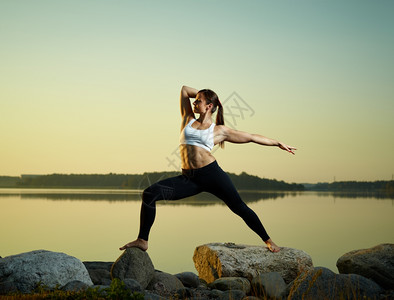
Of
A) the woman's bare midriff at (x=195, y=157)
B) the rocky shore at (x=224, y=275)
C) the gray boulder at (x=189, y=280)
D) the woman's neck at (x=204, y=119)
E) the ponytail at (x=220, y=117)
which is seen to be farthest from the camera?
the gray boulder at (x=189, y=280)

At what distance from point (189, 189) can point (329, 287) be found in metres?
2.56

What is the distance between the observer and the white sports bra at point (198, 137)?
24.3ft

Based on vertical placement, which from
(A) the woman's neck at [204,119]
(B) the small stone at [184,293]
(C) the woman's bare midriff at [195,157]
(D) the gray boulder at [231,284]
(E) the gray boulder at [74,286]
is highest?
(A) the woman's neck at [204,119]

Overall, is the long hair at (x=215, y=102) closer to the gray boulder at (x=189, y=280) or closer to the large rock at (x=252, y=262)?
the large rock at (x=252, y=262)

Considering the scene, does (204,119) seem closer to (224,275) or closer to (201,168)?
(201,168)

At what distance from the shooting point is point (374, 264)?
7.85m

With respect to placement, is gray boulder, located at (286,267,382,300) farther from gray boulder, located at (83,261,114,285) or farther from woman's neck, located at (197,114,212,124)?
gray boulder, located at (83,261,114,285)

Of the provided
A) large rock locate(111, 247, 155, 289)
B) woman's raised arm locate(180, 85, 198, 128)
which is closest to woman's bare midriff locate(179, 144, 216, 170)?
woman's raised arm locate(180, 85, 198, 128)

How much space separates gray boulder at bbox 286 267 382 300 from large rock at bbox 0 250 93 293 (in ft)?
11.0

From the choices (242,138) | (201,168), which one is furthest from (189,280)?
(242,138)

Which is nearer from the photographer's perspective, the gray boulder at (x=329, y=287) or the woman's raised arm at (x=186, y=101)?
the gray boulder at (x=329, y=287)

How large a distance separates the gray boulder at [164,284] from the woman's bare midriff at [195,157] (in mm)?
1928

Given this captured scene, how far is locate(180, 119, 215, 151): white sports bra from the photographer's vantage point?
740cm

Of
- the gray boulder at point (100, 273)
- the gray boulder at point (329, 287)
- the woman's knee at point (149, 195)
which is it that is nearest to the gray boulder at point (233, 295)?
the gray boulder at point (329, 287)
